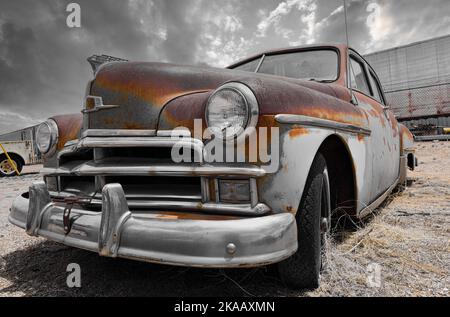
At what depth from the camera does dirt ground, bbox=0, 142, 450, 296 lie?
Result: 1.80 meters

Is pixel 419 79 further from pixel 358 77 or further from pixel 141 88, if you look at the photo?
pixel 141 88

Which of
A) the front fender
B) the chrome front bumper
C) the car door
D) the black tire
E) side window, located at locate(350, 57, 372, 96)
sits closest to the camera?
the chrome front bumper

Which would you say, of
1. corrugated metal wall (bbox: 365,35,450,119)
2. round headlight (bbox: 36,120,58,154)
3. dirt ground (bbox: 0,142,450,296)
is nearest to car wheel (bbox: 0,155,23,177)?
dirt ground (bbox: 0,142,450,296)

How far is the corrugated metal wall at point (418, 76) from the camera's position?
553 inches

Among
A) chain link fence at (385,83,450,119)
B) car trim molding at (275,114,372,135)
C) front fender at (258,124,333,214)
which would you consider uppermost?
chain link fence at (385,83,450,119)

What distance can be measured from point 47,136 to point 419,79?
51.4 ft

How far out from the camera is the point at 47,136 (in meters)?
2.40

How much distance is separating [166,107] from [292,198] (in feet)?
2.72

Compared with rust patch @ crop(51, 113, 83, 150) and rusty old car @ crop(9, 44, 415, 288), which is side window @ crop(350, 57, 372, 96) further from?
rust patch @ crop(51, 113, 83, 150)

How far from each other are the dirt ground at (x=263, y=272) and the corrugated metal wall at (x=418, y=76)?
1349 centimetres

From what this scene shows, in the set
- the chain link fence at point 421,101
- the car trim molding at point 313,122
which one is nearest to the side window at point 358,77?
the car trim molding at point 313,122

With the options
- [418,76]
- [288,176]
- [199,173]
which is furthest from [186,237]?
[418,76]

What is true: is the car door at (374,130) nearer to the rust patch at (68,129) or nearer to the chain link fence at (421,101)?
the rust patch at (68,129)
